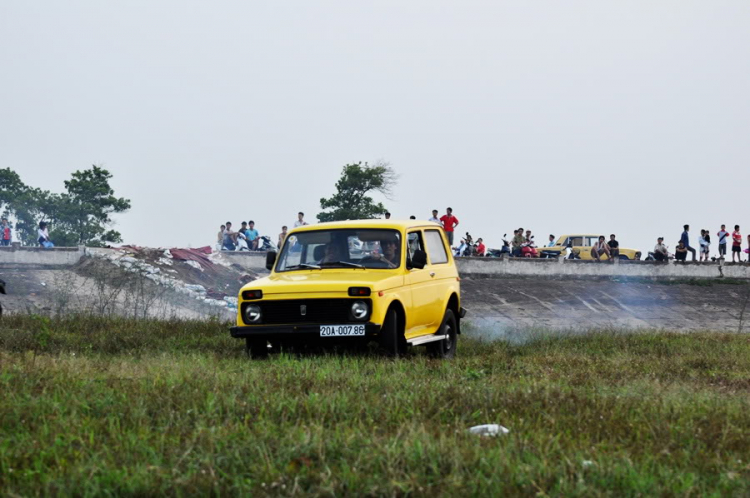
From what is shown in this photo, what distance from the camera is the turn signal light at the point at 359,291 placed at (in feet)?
38.3

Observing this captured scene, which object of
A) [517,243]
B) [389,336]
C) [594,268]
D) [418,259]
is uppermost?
[517,243]

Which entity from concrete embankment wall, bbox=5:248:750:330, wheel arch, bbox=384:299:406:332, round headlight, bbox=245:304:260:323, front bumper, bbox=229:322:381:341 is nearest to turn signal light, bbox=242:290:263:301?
round headlight, bbox=245:304:260:323

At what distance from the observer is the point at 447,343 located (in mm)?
14078

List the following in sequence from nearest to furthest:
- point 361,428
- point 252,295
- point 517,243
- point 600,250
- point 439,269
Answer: point 361,428
point 252,295
point 439,269
point 517,243
point 600,250

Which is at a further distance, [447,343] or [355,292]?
[447,343]

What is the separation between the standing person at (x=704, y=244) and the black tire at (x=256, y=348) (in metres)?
36.1

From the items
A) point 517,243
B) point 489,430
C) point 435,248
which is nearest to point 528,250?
point 517,243

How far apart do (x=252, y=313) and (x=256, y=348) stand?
0.44 m

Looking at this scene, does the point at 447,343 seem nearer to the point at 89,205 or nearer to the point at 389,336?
the point at 389,336

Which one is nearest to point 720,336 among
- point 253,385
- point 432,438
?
point 253,385

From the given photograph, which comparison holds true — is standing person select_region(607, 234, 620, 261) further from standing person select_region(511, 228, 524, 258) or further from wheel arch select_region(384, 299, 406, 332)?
wheel arch select_region(384, 299, 406, 332)

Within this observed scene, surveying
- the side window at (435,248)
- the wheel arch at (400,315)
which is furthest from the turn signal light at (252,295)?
the side window at (435,248)

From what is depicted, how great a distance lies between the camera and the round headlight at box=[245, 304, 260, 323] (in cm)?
1209

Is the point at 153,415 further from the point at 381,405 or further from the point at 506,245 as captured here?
the point at 506,245
